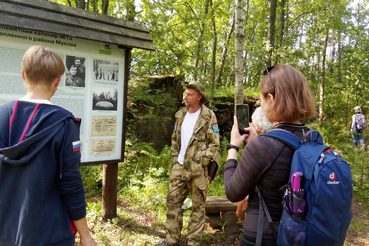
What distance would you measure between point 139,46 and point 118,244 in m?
2.69

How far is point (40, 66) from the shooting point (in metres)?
1.53

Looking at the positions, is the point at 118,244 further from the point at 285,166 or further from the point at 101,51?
the point at 285,166

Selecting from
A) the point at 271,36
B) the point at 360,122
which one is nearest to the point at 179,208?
the point at 271,36

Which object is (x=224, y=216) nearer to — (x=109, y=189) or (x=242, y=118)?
(x=109, y=189)

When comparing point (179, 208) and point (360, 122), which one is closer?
point (179, 208)

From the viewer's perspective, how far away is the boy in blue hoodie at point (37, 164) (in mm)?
1463

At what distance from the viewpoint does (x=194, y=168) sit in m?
3.46

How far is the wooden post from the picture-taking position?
3885mm

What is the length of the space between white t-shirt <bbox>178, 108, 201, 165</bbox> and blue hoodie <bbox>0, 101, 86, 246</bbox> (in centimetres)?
215

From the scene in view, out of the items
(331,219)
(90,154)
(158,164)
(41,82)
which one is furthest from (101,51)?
(158,164)

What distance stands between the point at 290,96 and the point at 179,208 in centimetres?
259

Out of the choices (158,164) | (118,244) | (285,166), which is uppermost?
(285,166)

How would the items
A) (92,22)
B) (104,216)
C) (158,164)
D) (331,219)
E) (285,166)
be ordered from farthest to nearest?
1. (158,164)
2. (104,216)
3. (92,22)
4. (285,166)
5. (331,219)

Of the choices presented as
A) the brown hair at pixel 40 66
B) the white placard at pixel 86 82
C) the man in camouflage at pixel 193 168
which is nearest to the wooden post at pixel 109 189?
the white placard at pixel 86 82
